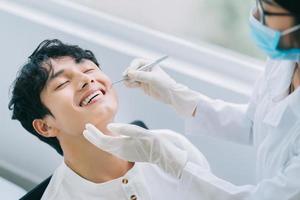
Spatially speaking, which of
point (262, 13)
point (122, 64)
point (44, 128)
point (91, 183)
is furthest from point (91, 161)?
point (262, 13)

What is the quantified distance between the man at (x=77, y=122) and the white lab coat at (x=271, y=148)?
0.22 meters

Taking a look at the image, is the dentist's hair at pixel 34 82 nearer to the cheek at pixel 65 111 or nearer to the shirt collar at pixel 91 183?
the cheek at pixel 65 111

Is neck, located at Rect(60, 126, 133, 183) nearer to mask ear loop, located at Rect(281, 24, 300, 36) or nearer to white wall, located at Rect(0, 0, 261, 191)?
white wall, located at Rect(0, 0, 261, 191)

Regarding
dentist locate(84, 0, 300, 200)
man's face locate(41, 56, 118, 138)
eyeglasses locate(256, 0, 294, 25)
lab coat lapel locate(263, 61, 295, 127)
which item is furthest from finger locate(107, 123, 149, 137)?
eyeglasses locate(256, 0, 294, 25)

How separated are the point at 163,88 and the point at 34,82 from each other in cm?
47

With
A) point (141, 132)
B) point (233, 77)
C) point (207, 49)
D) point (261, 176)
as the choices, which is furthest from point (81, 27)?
point (261, 176)

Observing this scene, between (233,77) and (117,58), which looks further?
(117,58)

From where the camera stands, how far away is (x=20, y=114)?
1.68 meters

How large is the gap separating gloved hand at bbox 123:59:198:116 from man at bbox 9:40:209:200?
0.33 feet

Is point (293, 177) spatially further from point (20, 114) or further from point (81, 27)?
point (81, 27)

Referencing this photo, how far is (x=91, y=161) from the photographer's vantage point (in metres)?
1.65

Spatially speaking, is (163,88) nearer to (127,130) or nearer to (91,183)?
(127,130)

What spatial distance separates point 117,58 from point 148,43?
163 mm

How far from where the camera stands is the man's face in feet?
5.14
